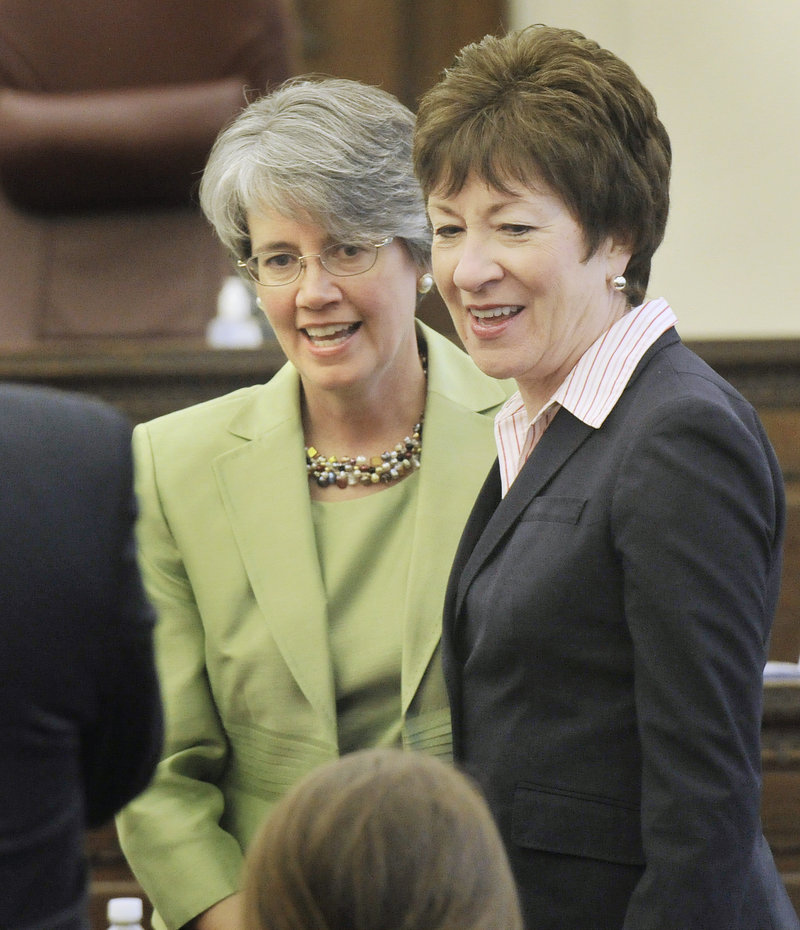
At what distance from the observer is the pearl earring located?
7.00ft

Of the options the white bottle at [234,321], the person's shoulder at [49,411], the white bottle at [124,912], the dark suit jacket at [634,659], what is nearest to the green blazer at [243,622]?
the white bottle at [124,912]

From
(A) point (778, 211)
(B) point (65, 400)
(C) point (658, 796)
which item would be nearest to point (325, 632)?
(C) point (658, 796)

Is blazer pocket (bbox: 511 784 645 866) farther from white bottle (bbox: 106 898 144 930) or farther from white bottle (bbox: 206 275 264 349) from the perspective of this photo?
white bottle (bbox: 206 275 264 349)

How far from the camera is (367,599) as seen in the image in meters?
1.99

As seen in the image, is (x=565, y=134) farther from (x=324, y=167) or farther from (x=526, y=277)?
(x=324, y=167)

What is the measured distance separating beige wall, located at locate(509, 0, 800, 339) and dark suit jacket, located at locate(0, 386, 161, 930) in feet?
12.6

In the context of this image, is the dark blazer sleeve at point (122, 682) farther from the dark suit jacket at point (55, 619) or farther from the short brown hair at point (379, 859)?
the short brown hair at point (379, 859)

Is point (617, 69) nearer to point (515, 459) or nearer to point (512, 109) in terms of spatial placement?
point (512, 109)

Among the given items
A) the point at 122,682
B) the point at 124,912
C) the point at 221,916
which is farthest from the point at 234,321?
the point at 122,682

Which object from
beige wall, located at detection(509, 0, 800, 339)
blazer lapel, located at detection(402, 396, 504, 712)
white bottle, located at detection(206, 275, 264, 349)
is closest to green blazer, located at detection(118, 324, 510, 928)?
blazer lapel, located at detection(402, 396, 504, 712)

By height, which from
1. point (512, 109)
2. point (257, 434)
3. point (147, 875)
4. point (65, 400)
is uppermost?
point (512, 109)

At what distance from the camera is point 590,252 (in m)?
1.61

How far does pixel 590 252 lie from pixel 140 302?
2.46 metres

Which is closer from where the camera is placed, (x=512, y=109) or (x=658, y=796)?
(x=658, y=796)
